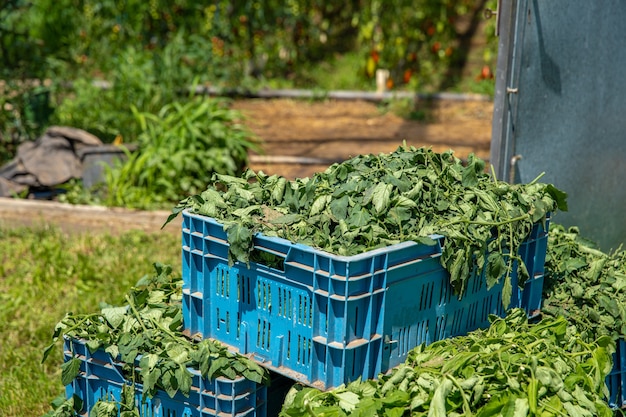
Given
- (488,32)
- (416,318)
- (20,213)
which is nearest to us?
(416,318)

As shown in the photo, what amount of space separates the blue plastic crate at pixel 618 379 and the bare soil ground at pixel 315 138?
11.3 ft

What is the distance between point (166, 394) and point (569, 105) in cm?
296

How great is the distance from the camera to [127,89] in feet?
26.0

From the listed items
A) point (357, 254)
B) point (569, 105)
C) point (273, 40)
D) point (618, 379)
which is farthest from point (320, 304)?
point (273, 40)

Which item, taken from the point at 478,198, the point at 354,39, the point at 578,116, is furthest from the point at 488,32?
the point at 478,198

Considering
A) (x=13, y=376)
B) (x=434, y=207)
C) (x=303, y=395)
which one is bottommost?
(x=13, y=376)

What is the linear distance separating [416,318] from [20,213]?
13.9 ft

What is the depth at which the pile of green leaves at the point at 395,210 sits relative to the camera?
3043 millimetres

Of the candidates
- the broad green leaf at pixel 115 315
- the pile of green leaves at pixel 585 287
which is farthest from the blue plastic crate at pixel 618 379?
the broad green leaf at pixel 115 315

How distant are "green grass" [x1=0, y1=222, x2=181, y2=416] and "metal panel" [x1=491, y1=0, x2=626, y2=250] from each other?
7.40 feet

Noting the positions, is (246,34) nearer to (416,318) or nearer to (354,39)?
(354,39)

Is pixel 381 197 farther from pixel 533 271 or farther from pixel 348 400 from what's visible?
pixel 533 271

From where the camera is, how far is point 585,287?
3873 mm

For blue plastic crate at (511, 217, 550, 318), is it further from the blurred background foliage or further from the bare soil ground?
the blurred background foliage
